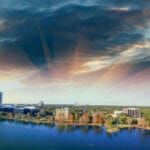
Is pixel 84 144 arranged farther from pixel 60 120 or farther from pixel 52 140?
pixel 60 120

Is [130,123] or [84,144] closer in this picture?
[84,144]

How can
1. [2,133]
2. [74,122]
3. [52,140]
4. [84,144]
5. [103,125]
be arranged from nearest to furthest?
[84,144]
[52,140]
[2,133]
[103,125]
[74,122]

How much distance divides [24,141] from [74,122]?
27.4ft

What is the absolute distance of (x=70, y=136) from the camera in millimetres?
14219

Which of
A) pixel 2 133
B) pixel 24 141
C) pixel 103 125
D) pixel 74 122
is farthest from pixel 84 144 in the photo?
pixel 74 122

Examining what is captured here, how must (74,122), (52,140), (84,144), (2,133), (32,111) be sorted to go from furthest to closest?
(32,111) < (74,122) < (2,133) < (52,140) < (84,144)

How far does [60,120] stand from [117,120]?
4.06 m

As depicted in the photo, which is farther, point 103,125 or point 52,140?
point 103,125

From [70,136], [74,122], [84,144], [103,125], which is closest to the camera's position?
[84,144]

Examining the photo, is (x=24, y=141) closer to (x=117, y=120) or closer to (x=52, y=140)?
(x=52, y=140)

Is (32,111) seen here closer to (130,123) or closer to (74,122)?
(74,122)

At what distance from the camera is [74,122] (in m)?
20.7

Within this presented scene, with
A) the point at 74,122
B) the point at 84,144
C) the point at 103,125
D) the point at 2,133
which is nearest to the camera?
the point at 84,144

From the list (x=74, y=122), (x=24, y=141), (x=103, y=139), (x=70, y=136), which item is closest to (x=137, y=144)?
(x=103, y=139)
